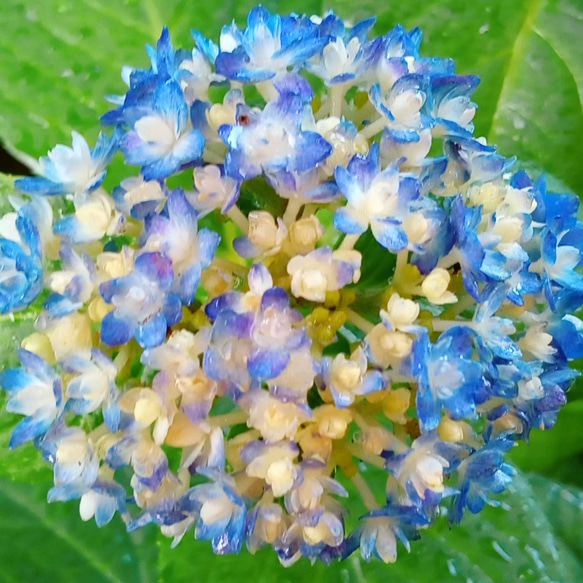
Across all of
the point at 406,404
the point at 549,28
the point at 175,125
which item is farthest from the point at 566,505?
the point at 175,125

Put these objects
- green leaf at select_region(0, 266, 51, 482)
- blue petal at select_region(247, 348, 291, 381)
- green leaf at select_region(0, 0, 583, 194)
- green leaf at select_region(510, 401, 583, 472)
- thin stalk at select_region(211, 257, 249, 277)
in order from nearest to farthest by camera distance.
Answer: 1. blue petal at select_region(247, 348, 291, 381)
2. thin stalk at select_region(211, 257, 249, 277)
3. green leaf at select_region(0, 266, 51, 482)
4. green leaf at select_region(0, 0, 583, 194)
5. green leaf at select_region(510, 401, 583, 472)

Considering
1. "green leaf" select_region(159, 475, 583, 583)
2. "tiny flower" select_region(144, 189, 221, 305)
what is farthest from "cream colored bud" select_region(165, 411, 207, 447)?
"green leaf" select_region(159, 475, 583, 583)

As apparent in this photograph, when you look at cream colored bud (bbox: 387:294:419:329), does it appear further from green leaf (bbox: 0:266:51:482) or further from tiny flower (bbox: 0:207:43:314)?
green leaf (bbox: 0:266:51:482)

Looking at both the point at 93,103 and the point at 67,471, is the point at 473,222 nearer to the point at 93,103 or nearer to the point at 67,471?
the point at 67,471

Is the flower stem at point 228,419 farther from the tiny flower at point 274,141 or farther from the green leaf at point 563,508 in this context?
the green leaf at point 563,508

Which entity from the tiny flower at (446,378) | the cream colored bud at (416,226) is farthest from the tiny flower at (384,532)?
the cream colored bud at (416,226)

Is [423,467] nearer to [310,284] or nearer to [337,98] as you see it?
[310,284]
